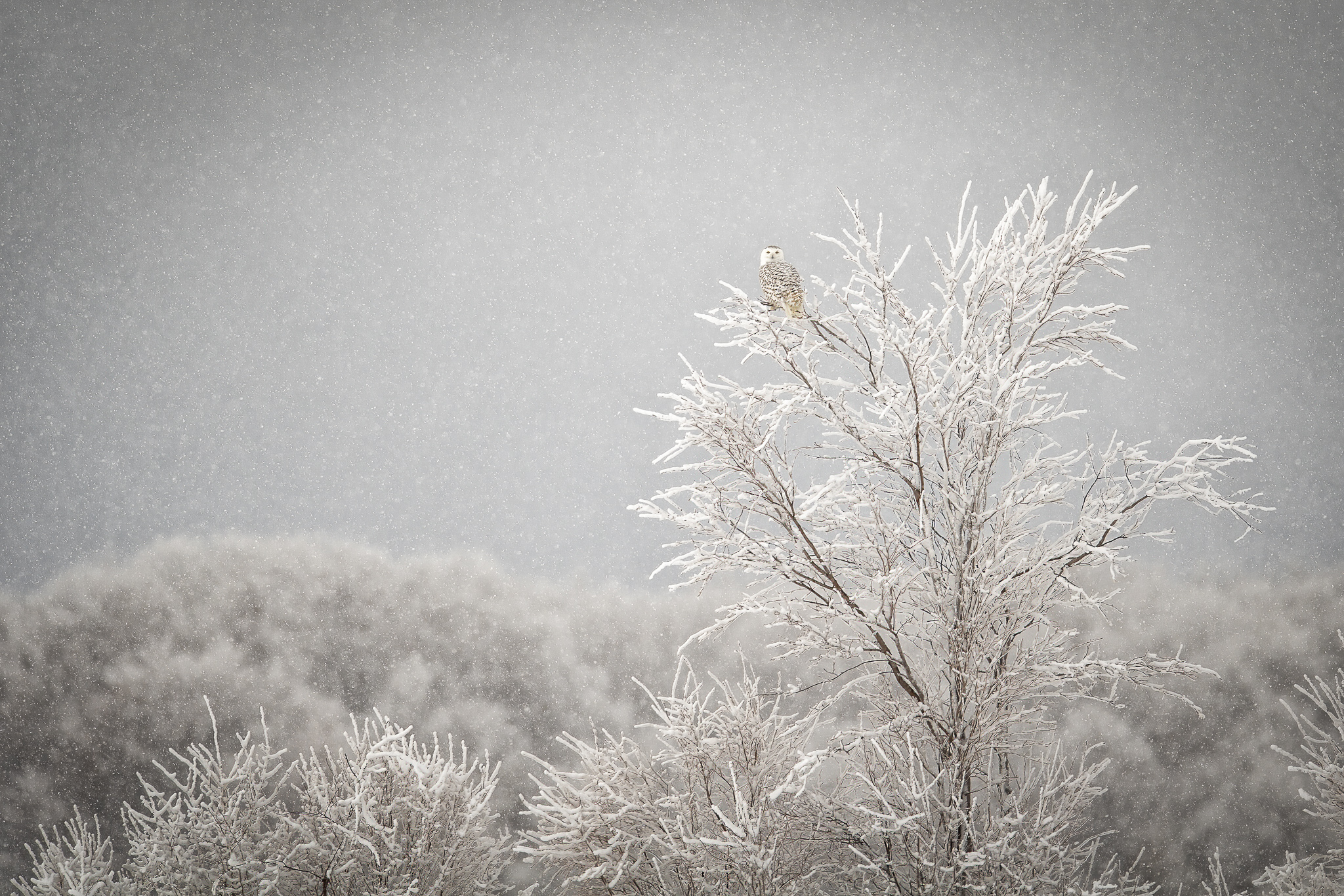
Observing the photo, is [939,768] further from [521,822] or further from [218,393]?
[218,393]

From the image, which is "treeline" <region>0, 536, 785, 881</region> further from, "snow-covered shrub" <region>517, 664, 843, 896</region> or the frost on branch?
the frost on branch

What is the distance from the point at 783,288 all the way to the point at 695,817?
12.3ft

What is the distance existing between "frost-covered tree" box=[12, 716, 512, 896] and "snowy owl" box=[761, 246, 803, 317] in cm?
383

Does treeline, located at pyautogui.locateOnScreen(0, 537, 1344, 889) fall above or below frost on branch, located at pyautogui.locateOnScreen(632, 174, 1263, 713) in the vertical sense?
below

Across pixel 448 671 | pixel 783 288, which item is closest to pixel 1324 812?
pixel 783 288

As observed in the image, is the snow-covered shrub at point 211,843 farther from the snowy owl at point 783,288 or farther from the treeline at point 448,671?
the treeline at point 448,671

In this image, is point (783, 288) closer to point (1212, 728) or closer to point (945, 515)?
point (945, 515)

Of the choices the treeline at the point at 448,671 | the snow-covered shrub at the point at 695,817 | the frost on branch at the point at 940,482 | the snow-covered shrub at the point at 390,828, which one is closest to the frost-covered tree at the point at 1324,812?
the frost on branch at the point at 940,482

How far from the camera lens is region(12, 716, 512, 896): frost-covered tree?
6.06 meters

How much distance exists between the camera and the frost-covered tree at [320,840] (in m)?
6.06

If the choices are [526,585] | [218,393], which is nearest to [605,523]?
[526,585]

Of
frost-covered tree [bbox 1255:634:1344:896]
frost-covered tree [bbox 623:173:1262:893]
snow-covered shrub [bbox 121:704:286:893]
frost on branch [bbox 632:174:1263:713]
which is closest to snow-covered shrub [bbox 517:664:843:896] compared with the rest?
frost-covered tree [bbox 623:173:1262:893]

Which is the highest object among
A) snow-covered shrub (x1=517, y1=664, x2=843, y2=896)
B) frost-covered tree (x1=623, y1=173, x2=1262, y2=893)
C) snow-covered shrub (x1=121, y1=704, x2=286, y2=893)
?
frost-covered tree (x1=623, y1=173, x2=1262, y2=893)

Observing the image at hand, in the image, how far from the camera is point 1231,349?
1502 centimetres
